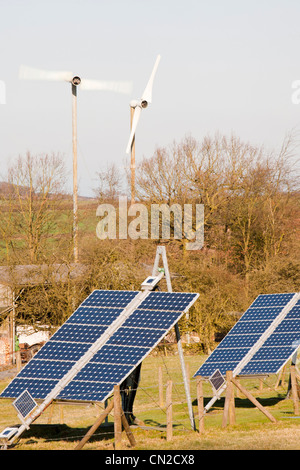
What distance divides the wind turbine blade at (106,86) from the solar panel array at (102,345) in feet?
147

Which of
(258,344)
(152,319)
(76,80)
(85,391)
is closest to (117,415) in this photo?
(85,391)

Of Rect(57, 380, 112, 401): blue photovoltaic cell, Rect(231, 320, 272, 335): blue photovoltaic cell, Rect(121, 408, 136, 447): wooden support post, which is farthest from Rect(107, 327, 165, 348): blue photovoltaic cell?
Rect(231, 320, 272, 335): blue photovoltaic cell

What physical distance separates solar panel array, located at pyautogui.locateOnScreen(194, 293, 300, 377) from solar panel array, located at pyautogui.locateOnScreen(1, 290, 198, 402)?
4500 mm

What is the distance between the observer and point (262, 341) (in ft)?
80.6

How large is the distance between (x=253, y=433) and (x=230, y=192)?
4684cm

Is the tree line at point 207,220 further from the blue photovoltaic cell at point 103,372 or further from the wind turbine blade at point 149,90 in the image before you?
the blue photovoltaic cell at point 103,372

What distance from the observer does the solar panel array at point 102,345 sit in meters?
18.5

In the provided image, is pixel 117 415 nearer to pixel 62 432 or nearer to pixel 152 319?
pixel 152 319

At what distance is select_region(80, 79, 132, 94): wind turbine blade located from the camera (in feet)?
209

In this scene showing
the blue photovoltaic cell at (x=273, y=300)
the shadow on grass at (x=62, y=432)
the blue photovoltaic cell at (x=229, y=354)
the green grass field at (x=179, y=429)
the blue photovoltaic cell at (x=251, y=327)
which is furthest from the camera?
the blue photovoltaic cell at (x=273, y=300)

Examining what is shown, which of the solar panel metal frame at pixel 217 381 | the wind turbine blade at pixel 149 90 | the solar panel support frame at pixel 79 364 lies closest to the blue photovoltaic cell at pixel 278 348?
the solar panel metal frame at pixel 217 381

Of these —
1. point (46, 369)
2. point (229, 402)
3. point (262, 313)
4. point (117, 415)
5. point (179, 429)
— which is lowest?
point (179, 429)

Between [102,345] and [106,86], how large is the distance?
49088 mm
